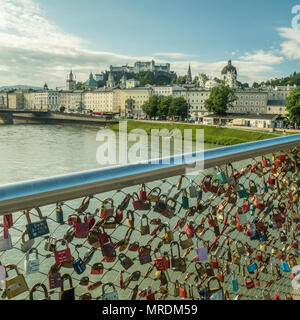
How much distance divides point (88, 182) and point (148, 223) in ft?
2.01

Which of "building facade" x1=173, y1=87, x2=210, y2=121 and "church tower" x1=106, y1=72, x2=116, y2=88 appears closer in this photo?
"building facade" x1=173, y1=87, x2=210, y2=121

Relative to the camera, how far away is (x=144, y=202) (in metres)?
1.44

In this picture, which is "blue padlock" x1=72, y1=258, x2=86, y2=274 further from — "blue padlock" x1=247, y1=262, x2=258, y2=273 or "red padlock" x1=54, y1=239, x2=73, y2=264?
"blue padlock" x1=247, y1=262, x2=258, y2=273

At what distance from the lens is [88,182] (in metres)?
1.09

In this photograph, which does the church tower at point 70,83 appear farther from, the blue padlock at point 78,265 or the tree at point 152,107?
the blue padlock at point 78,265

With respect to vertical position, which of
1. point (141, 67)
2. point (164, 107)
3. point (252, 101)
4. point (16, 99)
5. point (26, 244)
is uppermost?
point (141, 67)

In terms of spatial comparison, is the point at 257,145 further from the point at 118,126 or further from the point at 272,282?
the point at 118,126

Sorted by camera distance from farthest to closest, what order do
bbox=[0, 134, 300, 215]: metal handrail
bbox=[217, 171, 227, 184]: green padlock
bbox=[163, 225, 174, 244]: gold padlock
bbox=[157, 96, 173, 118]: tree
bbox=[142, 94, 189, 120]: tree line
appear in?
bbox=[157, 96, 173, 118]: tree → bbox=[142, 94, 189, 120]: tree line → bbox=[217, 171, 227, 184]: green padlock → bbox=[163, 225, 174, 244]: gold padlock → bbox=[0, 134, 300, 215]: metal handrail

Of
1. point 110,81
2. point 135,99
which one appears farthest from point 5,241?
point 110,81

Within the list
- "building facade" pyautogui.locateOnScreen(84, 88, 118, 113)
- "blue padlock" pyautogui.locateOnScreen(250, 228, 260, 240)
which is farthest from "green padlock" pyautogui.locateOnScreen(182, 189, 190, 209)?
"building facade" pyautogui.locateOnScreen(84, 88, 118, 113)

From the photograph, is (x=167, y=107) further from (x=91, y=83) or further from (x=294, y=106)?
(x=91, y=83)

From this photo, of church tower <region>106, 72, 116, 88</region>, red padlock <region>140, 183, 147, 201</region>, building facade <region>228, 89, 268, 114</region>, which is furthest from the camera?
church tower <region>106, 72, 116, 88</region>

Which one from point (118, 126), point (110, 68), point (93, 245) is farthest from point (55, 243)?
point (110, 68)

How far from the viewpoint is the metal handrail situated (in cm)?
96
